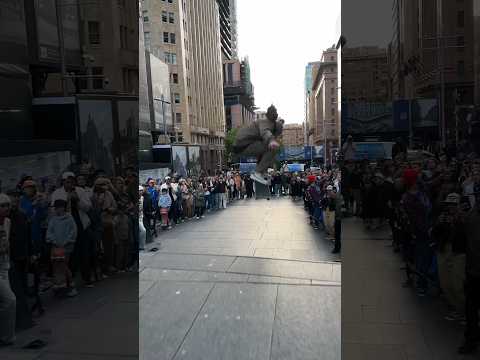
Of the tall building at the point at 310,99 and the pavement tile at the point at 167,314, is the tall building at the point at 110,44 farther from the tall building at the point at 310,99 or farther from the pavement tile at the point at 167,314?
the pavement tile at the point at 167,314

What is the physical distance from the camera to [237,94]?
2.16 m

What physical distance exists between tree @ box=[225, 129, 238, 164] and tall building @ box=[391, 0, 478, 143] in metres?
0.74

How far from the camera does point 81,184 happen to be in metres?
2.04

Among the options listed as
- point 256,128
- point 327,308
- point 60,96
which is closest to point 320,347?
point 327,308

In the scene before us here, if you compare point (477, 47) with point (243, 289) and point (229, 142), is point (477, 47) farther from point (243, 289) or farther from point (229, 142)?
point (243, 289)

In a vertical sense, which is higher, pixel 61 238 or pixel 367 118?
pixel 367 118

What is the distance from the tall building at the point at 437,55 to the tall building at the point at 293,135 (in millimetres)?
472

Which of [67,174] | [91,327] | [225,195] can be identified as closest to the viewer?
[67,174]

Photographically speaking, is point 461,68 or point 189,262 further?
point 189,262

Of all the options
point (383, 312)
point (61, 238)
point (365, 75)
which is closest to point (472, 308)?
point (383, 312)

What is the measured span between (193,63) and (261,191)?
25.5 inches

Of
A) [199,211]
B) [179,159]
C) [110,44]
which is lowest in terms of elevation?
[199,211]

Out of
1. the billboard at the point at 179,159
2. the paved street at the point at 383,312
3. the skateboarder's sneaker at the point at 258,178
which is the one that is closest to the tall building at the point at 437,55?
the paved street at the point at 383,312

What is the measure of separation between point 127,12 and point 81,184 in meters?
0.80
